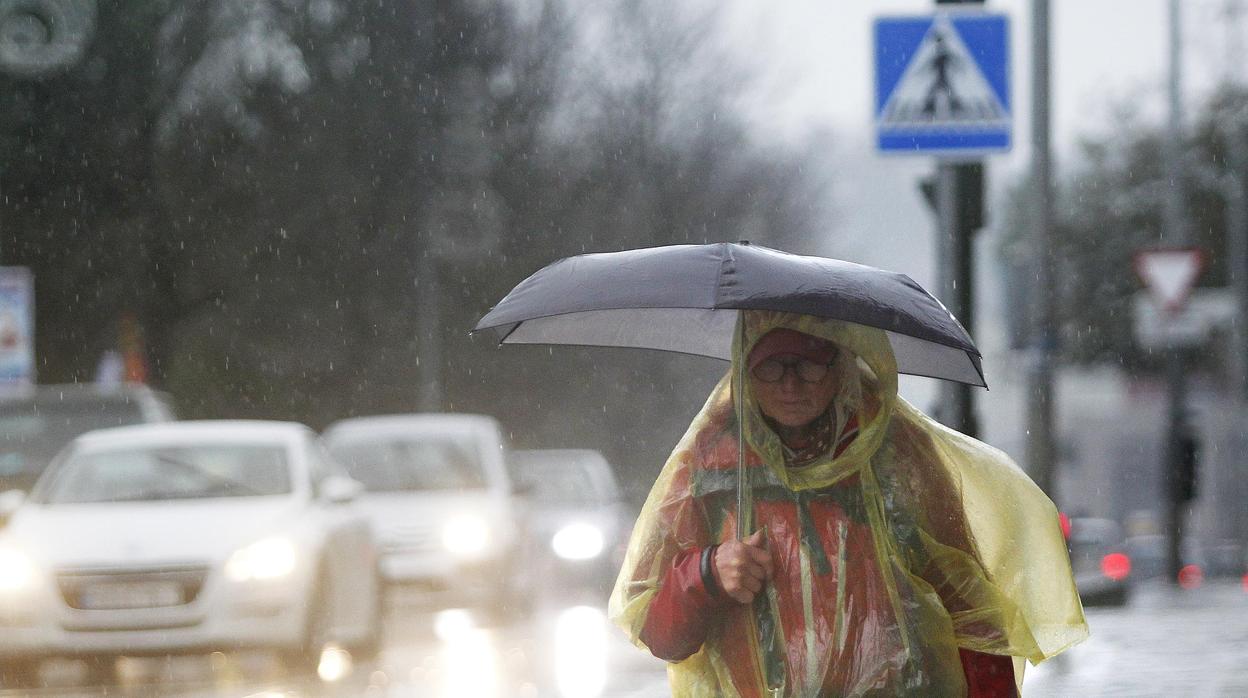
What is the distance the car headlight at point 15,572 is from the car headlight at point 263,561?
3.22 feet

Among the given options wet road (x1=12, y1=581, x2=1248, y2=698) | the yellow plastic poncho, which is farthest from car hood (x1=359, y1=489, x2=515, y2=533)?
the yellow plastic poncho

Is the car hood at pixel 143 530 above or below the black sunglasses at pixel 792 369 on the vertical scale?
below

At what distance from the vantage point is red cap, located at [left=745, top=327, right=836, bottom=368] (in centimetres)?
383

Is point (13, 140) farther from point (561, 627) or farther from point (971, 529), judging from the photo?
point (971, 529)

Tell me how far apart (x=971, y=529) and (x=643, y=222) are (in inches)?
1682

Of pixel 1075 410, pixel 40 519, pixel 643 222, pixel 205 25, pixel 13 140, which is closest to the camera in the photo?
pixel 40 519

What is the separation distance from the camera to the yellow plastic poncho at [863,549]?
371cm

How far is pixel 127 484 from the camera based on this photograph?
1219cm

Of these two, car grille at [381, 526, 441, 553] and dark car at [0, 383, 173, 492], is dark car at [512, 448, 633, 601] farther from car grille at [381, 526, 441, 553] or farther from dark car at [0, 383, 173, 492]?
dark car at [0, 383, 173, 492]

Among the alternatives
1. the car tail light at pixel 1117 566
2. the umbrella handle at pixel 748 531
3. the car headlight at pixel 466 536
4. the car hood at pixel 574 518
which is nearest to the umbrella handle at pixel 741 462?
the umbrella handle at pixel 748 531

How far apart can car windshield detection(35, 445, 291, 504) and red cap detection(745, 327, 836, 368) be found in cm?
863

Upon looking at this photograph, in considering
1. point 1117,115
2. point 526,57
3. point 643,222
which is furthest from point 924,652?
point 1117,115

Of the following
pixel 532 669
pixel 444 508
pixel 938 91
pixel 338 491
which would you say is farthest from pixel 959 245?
pixel 444 508

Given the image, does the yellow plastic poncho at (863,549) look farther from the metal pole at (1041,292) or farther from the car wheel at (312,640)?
the metal pole at (1041,292)
